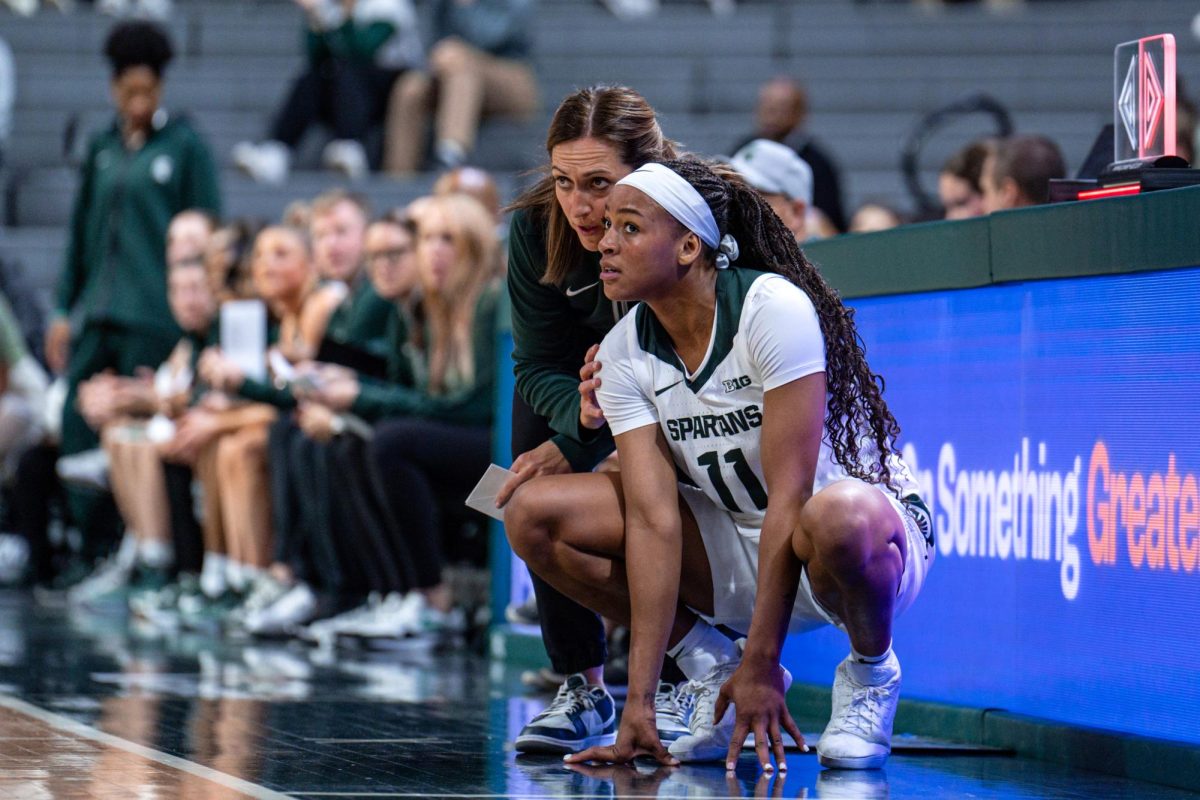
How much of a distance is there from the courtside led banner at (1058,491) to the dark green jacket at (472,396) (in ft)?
7.32

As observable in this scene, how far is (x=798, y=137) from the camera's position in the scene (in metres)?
9.34

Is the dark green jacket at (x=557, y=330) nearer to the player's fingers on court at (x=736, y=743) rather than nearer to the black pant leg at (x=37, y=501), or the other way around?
the player's fingers on court at (x=736, y=743)

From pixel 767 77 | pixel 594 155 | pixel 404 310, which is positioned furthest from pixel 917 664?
pixel 767 77

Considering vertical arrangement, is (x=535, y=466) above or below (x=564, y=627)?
above

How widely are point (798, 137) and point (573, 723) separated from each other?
5491mm

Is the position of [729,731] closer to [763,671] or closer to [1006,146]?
[763,671]

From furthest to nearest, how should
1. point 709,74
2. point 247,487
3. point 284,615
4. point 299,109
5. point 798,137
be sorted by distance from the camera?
point 709,74
point 299,109
point 798,137
point 247,487
point 284,615

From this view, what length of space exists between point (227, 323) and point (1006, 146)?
3.23 metres

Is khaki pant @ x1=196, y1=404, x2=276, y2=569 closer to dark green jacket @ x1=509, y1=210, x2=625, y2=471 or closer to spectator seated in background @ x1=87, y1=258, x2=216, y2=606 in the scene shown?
spectator seated in background @ x1=87, y1=258, x2=216, y2=606

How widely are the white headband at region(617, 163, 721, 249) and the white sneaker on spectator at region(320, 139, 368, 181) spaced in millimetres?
8648

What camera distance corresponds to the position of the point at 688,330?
13.1 feet

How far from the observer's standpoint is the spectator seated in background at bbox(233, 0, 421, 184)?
1239 cm

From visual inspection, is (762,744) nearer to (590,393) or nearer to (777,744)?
(777,744)

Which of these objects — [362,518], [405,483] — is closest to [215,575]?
[362,518]
